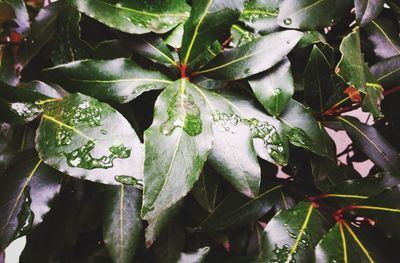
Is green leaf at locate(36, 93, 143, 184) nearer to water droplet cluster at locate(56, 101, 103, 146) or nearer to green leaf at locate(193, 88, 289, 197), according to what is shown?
water droplet cluster at locate(56, 101, 103, 146)

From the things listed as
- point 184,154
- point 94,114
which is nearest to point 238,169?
point 184,154

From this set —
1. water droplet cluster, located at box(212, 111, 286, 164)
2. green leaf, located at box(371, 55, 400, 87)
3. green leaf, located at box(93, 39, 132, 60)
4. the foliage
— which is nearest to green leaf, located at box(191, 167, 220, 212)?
the foliage

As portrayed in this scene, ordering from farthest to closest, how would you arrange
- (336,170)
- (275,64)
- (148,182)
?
(336,170), (275,64), (148,182)

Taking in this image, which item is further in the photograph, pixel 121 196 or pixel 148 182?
pixel 121 196

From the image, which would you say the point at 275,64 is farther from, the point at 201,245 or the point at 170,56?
the point at 201,245

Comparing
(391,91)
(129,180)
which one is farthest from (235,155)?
(391,91)

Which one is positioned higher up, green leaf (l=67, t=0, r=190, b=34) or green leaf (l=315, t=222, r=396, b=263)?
green leaf (l=67, t=0, r=190, b=34)

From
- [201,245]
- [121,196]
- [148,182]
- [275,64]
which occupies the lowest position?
[201,245]

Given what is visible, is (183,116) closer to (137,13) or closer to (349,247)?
(137,13)
